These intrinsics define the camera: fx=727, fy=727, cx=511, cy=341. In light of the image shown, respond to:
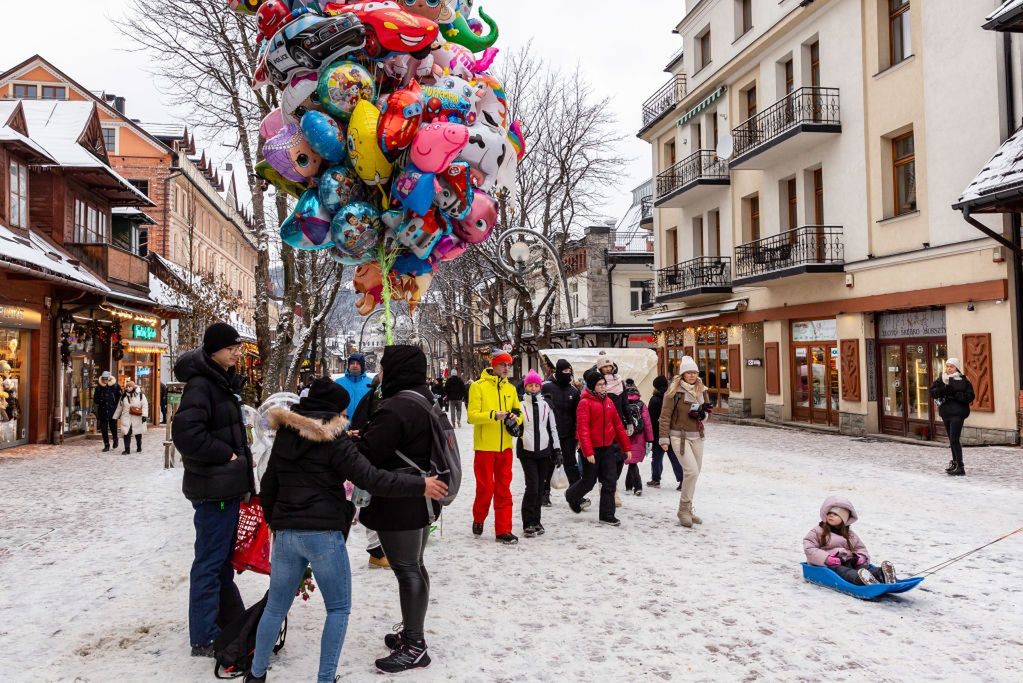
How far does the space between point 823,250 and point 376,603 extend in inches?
667

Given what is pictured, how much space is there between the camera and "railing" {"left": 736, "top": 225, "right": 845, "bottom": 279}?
62.0ft

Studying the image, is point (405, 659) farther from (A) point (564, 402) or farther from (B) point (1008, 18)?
(B) point (1008, 18)

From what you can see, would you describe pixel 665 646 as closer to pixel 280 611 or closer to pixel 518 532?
pixel 280 611

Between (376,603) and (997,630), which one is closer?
(997,630)

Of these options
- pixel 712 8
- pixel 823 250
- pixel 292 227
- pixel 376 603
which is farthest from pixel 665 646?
pixel 712 8

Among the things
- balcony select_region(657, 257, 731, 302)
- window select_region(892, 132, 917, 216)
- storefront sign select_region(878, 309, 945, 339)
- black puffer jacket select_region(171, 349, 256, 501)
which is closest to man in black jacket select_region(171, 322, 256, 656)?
black puffer jacket select_region(171, 349, 256, 501)

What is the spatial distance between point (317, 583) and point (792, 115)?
19.9 m

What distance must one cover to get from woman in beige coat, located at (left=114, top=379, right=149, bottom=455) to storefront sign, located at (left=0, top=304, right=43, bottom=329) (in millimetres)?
2692

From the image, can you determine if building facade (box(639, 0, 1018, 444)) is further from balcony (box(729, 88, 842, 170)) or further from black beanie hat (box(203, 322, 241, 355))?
black beanie hat (box(203, 322, 241, 355))

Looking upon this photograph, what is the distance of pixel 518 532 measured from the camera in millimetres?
7801

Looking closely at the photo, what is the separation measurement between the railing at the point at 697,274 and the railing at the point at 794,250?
Answer: 1.75 meters

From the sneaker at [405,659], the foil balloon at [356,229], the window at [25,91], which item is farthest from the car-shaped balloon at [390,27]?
the window at [25,91]

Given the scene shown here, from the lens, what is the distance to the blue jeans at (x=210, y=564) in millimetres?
4289

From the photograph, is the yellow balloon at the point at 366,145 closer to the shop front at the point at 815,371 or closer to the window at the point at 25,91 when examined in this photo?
the shop front at the point at 815,371
